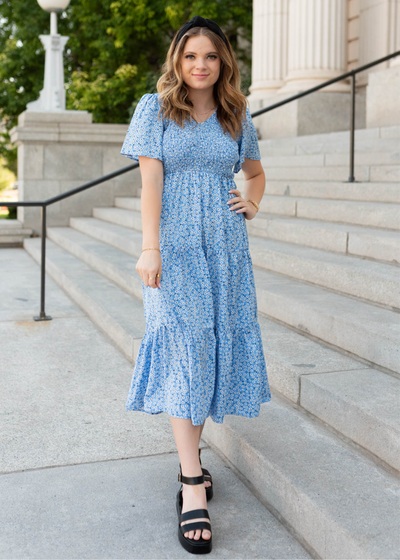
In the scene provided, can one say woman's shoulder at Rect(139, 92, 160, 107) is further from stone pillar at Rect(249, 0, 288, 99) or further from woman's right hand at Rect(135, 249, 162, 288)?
stone pillar at Rect(249, 0, 288, 99)

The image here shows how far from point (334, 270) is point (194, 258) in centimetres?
220

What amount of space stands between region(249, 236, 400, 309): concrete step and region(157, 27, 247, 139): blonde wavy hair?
5.80 feet

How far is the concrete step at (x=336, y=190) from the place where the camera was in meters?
5.75

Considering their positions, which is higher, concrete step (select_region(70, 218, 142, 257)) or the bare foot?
concrete step (select_region(70, 218, 142, 257))

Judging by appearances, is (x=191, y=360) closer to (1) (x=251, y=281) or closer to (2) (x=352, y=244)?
(1) (x=251, y=281)

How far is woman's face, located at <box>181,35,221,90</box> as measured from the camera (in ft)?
8.35

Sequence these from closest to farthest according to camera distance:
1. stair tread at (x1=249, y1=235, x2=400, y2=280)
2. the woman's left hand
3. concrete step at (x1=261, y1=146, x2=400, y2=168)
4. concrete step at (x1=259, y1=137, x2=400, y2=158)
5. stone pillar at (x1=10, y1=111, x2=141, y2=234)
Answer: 1. the woman's left hand
2. stair tread at (x1=249, y1=235, x2=400, y2=280)
3. concrete step at (x1=261, y1=146, x2=400, y2=168)
4. concrete step at (x1=259, y1=137, x2=400, y2=158)
5. stone pillar at (x1=10, y1=111, x2=141, y2=234)

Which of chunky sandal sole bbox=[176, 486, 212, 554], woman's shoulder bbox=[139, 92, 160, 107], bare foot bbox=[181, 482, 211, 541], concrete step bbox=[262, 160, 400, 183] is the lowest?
chunky sandal sole bbox=[176, 486, 212, 554]

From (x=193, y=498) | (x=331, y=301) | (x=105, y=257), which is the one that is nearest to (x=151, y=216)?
(x=193, y=498)

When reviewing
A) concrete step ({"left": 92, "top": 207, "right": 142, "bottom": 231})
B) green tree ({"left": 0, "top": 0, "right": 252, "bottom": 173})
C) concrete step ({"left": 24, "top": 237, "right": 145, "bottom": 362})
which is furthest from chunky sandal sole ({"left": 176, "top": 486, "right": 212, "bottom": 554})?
green tree ({"left": 0, "top": 0, "right": 252, "bottom": 173})

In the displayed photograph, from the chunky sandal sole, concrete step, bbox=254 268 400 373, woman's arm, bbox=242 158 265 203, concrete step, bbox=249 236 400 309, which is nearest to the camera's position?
the chunky sandal sole

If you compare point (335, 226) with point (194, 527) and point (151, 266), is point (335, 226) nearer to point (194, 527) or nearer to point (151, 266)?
point (151, 266)

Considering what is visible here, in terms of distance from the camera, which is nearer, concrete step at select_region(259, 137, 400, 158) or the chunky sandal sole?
the chunky sandal sole

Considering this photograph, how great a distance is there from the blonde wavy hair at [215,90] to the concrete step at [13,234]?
906 centimetres
